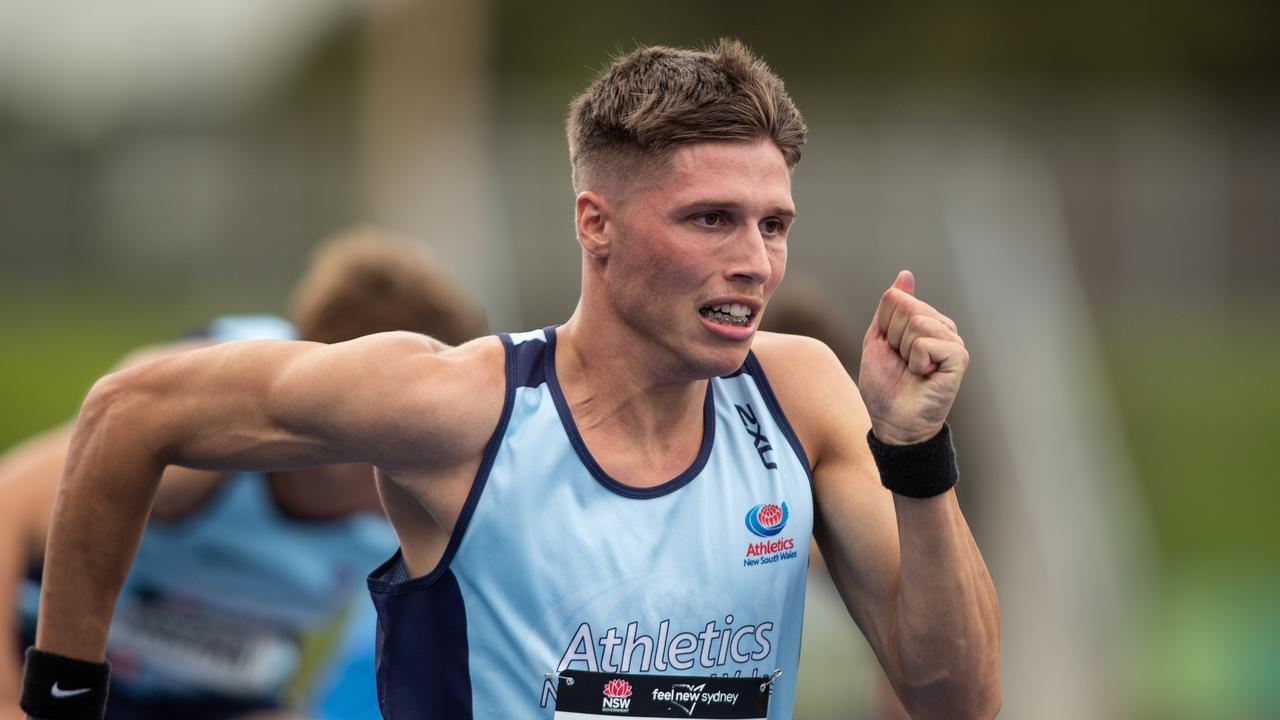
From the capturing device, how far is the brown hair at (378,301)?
17.8ft

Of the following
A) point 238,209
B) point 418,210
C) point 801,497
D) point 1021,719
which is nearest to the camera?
point 801,497

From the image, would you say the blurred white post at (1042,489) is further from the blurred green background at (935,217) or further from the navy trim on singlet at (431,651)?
the navy trim on singlet at (431,651)

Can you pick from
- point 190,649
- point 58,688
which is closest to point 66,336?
point 190,649

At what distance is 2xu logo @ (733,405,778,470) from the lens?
12.3 feet

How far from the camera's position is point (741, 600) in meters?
3.65

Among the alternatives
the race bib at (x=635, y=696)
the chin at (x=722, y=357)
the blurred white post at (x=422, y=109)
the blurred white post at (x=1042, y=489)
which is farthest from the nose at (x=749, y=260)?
the blurred white post at (x=422, y=109)

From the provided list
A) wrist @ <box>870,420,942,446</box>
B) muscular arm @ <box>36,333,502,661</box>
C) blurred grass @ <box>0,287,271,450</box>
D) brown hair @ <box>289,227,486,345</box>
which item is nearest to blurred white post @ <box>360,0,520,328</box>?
blurred grass @ <box>0,287,271,450</box>

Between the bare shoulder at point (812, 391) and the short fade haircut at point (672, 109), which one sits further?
the bare shoulder at point (812, 391)

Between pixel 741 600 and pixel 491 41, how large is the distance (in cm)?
3301

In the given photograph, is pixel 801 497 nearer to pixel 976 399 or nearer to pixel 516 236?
pixel 976 399

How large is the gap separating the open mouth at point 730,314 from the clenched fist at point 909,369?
0.25 metres

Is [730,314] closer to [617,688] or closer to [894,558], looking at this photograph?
[894,558]

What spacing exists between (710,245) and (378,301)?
217 centimetres

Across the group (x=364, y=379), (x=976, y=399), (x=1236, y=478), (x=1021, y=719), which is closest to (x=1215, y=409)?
(x=1236, y=478)
